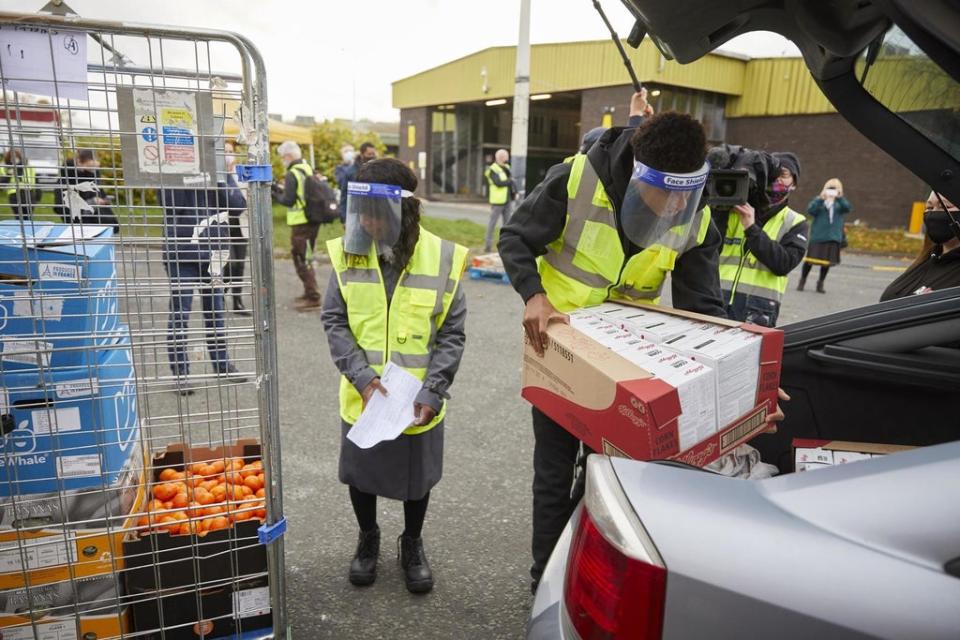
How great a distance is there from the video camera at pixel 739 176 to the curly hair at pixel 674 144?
1544 mm

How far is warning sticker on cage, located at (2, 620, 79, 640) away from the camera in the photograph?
1.93 meters

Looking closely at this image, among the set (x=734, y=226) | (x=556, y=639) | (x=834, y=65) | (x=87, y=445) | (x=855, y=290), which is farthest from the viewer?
(x=855, y=290)

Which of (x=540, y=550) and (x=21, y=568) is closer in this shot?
(x=21, y=568)

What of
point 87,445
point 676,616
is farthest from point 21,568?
point 676,616

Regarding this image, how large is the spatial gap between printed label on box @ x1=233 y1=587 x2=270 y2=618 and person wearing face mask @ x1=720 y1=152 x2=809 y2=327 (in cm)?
333

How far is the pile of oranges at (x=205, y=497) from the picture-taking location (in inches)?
82.6

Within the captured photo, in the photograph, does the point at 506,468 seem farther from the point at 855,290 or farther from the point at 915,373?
the point at 855,290

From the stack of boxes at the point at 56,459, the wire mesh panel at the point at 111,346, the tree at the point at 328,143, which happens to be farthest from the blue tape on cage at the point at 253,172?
the tree at the point at 328,143

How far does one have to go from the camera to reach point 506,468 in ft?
12.8

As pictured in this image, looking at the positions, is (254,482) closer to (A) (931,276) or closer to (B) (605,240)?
(B) (605,240)

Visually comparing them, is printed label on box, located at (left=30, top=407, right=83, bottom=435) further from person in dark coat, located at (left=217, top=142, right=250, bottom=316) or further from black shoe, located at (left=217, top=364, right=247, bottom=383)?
person in dark coat, located at (left=217, top=142, right=250, bottom=316)

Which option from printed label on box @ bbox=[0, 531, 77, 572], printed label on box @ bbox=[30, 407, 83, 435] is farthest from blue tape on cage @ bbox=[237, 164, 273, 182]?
printed label on box @ bbox=[0, 531, 77, 572]

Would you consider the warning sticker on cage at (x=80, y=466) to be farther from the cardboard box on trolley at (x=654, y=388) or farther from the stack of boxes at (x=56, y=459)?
the cardboard box on trolley at (x=654, y=388)

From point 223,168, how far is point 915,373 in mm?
2274
